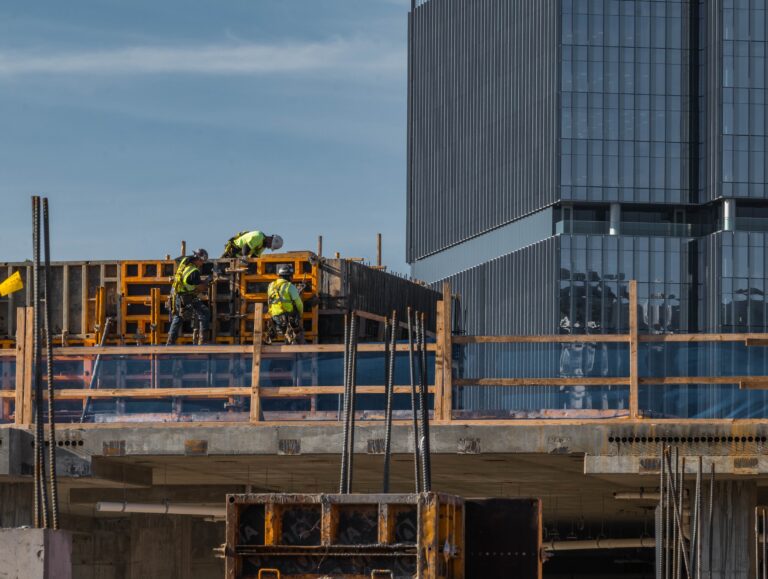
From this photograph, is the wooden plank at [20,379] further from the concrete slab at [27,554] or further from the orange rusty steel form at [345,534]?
the orange rusty steel form at [345,534]

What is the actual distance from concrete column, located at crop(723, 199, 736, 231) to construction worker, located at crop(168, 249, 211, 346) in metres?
110

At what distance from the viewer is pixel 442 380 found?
94.5 feet

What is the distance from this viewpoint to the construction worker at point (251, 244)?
36.2m

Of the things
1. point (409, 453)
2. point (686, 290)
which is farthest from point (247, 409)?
point (686, 290)

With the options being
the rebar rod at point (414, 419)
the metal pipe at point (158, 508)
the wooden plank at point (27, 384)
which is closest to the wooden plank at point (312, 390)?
the rebar rod at point (414, 419)

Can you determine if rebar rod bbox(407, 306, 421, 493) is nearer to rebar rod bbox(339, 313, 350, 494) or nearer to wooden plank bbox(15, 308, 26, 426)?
rebar rod bbox(339, 313, 350, 494)

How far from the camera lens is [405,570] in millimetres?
21203

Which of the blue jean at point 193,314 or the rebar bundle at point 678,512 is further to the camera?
the blue jean at point 193,314

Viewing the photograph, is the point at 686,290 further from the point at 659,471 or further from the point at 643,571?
the point at 659,471

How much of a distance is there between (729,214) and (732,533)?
113m

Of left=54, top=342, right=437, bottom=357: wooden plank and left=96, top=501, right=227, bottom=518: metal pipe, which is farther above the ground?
left=54, top=342, right=437, bottom=357: wooden plank

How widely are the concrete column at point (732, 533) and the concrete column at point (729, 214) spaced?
367 feet

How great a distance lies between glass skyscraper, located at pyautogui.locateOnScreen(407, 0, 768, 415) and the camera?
13788 cm

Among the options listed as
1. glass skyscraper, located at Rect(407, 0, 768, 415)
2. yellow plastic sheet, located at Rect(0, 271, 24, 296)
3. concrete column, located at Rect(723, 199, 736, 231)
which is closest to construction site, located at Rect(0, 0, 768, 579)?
yellow plastic sheet, located at Rect(0, 271, 24, 296)
